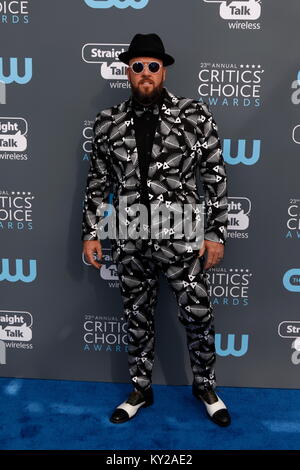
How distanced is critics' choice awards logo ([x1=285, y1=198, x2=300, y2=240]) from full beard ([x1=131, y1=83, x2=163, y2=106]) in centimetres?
94

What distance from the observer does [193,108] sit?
2.22 meters

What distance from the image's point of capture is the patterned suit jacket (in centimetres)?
218

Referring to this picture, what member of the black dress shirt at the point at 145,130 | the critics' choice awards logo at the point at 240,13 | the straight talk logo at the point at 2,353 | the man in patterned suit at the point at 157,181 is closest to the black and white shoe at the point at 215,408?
the man in patterned suit at the point at 157,181

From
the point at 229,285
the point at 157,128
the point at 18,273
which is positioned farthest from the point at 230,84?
the point at 18,273

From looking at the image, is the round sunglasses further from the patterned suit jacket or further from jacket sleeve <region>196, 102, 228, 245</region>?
jacket sleeve <region>196, 102, 228, 245</region>

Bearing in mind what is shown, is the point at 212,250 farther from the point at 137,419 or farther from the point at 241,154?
the point at 137,419

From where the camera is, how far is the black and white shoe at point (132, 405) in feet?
8.04

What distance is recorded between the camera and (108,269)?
2707mm

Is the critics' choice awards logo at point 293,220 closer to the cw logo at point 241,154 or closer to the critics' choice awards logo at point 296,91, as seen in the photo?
the cw logo at point 241,154

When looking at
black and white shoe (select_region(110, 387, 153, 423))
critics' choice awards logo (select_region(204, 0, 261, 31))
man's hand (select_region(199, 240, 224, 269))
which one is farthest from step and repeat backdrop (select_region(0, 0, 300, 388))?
man's hand (select_region(199, 240, 224, 269))

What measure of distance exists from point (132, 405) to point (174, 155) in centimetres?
130

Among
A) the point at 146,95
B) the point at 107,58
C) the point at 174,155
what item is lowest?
the point at 174,155

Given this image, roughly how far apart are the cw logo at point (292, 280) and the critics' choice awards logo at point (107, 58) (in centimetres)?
135

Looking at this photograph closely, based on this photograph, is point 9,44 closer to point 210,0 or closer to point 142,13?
point 142,13
